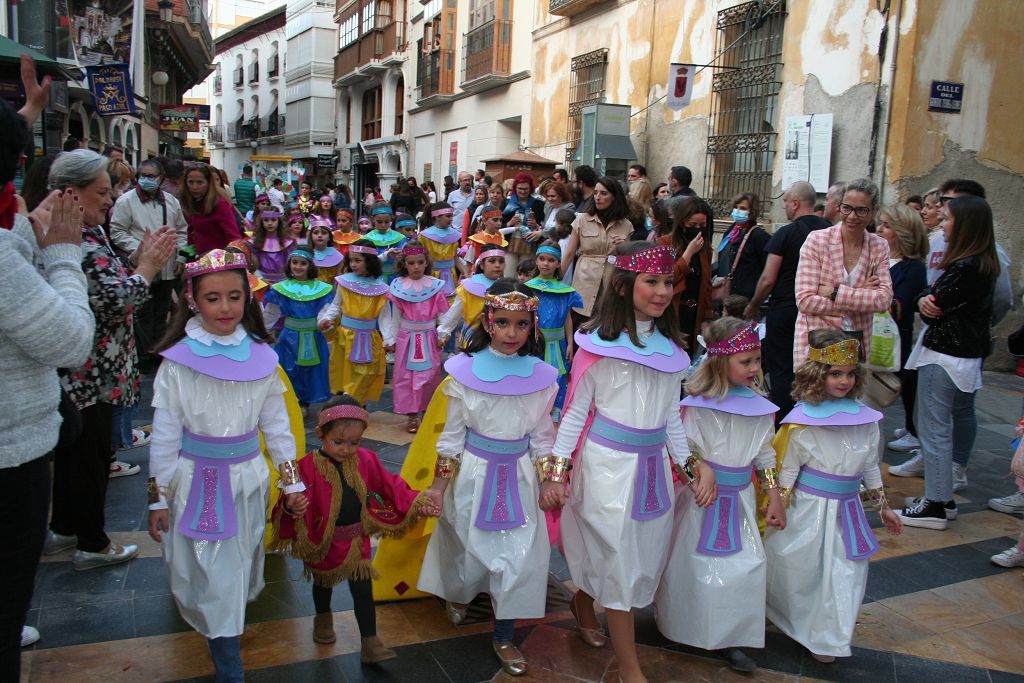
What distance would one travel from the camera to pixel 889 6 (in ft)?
29.7

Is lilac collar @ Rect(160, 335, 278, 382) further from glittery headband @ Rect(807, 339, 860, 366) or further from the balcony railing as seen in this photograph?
the balcony railing

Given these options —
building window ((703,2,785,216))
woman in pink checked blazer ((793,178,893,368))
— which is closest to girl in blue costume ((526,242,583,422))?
woman in pink checked blazer ((793,178,893,368))

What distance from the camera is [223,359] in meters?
2.96

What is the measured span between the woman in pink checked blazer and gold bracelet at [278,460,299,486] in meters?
2.96

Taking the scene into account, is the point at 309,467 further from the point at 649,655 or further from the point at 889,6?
the point at 889,6

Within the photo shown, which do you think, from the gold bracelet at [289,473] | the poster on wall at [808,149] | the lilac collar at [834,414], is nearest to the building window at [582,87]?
the poster on wall at [808,149]

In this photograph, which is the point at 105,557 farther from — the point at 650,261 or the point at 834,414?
the point at 834,414

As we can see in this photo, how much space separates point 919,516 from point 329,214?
9043 mm

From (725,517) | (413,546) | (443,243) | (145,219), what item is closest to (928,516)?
(725,517)

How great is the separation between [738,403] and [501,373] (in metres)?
0.99

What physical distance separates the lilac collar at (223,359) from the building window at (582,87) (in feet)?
44.2

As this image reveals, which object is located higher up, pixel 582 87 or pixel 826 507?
pixel 582 87

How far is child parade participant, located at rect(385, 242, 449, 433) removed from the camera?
6.57 m

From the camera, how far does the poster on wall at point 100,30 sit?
1834 centimetres
